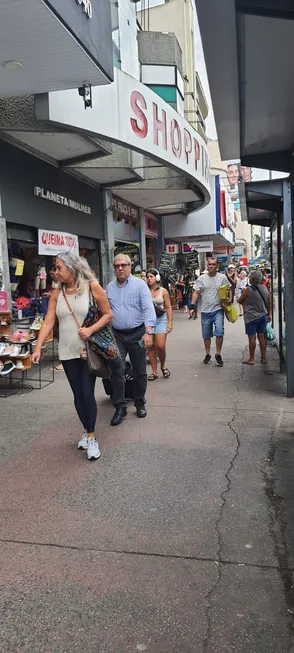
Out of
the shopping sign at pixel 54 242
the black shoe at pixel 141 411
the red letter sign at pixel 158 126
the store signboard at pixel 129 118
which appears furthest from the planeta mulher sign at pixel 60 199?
the black shoe at pixel 141 411

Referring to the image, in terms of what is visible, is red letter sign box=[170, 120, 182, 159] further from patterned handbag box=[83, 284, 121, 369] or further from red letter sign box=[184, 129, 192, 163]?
patterned handbag box=[83, 284, 121, 369]

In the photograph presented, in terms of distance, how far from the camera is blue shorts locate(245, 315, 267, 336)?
25.6ft

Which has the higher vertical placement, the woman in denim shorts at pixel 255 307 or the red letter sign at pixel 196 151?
the red letter sign at pixel 196 151

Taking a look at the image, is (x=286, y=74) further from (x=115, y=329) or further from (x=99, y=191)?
(x=99, y=191)

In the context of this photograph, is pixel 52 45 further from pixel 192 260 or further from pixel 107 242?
pixel 192 260

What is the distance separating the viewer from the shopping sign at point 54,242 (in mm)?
8945

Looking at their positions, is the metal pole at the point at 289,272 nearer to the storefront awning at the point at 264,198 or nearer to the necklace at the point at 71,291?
the storefront awning at the point at 264,198

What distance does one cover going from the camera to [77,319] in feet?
13.5

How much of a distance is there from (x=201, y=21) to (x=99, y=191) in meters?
9.64

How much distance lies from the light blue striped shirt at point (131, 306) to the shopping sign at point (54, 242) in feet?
12.8

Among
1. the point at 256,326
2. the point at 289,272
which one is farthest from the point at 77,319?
the point at 256,326

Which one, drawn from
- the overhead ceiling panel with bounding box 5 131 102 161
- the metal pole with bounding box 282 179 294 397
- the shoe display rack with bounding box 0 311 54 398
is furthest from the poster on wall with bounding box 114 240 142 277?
the metal pole with bounding box 282 179 294 397

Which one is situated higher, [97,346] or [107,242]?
[107,242]

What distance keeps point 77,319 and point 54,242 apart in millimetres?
5581
